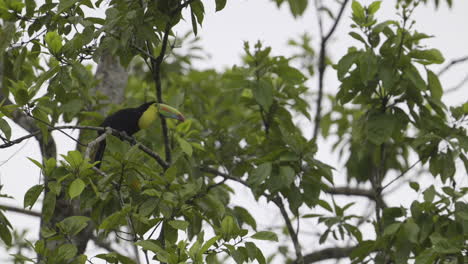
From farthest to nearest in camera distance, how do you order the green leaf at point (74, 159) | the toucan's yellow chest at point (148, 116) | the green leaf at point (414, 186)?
the toucan's yellow chest at point (148, 116) < the green leaf at point (414, 186) < the green leaf at point (74, 159)

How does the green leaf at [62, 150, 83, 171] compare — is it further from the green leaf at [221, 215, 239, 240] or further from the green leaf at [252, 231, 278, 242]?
the green leaf at [252, 231, 278, 242]

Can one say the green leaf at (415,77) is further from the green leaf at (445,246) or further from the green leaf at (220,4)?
the green leaf at (220,4)

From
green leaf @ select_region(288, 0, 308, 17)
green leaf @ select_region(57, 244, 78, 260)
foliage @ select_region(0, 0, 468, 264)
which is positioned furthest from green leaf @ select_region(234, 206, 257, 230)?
green leaf @ select_region(288, 0, 308, 17)

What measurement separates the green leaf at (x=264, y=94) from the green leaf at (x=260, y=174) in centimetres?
66

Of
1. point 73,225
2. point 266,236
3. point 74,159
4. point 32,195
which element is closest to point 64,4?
point 74,159

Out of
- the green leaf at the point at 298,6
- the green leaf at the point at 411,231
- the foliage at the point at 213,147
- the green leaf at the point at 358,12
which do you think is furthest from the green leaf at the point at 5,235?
the green leaf at the point at 358,12

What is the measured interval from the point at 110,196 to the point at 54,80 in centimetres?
81

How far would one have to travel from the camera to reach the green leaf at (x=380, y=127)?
4148mm

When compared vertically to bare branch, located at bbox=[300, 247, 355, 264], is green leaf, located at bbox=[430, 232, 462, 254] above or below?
below

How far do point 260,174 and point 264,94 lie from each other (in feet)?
2.66

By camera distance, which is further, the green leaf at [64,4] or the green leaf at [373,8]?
the green leaf at [373,8]

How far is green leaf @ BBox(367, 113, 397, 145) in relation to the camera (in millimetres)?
4148

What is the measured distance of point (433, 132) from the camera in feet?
14.2

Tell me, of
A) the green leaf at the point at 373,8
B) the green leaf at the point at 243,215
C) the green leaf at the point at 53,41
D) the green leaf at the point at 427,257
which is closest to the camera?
the green leaf at the point at 53,41
